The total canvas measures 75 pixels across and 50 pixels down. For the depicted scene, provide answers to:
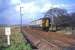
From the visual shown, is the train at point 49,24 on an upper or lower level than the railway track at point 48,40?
upper

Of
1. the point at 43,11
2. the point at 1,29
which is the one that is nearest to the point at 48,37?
the point at 43,11

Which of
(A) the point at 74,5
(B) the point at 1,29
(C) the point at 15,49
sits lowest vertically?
(C) the point at 15,49

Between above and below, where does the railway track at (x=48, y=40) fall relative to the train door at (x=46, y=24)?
below

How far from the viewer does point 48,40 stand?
14.2ft

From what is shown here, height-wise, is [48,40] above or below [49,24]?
below

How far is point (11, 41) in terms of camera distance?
169 inches

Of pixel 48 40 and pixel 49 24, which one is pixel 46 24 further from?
pixel 48 40

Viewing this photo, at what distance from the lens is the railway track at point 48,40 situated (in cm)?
429

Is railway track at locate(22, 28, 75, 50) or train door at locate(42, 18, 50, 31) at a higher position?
train door at locate(42, 18, 50, 31)

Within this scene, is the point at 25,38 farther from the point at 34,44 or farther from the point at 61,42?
the point at 61,42

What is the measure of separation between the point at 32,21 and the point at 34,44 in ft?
1.00

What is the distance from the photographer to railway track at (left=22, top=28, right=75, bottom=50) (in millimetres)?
4293

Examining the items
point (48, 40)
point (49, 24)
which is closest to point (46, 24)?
point (49, 24)

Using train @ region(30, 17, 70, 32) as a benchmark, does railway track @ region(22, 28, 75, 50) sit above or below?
below
